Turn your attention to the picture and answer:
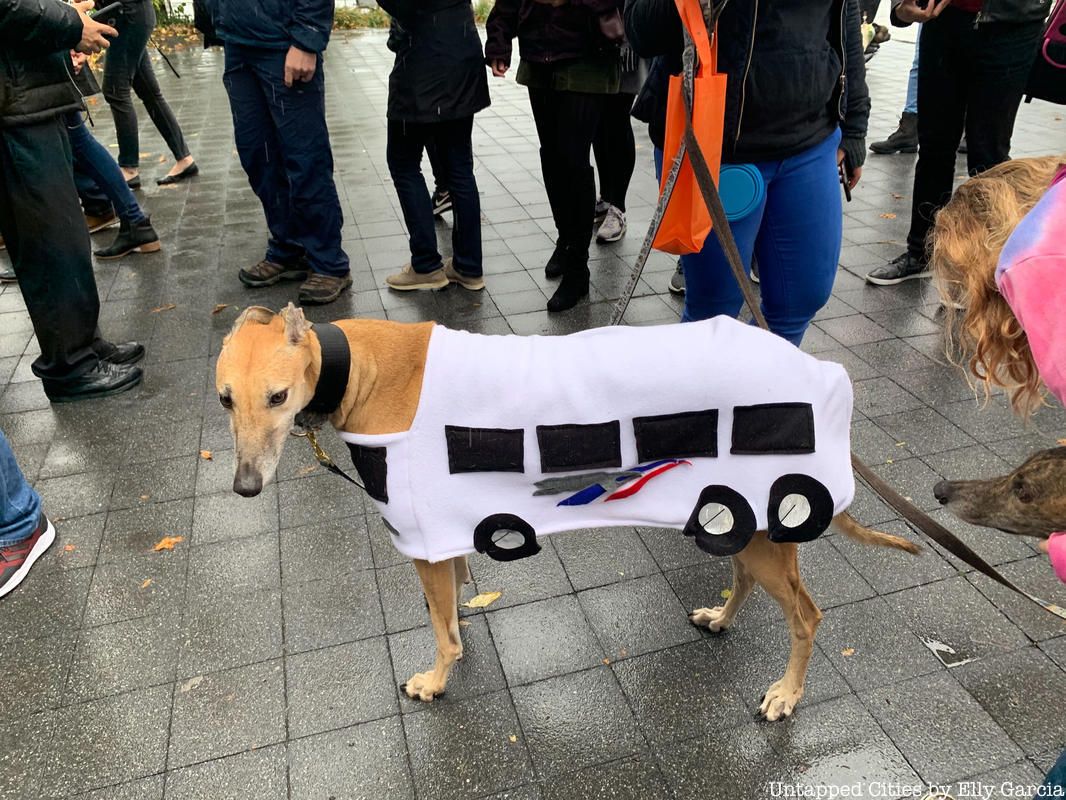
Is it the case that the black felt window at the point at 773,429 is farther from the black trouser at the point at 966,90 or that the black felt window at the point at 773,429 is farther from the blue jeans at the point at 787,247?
the black trouser at the point at 966,90

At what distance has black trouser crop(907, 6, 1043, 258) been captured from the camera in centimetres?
448

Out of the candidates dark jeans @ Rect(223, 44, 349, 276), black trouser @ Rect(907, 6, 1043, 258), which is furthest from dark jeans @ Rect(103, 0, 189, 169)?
black trouser @ Rect(907, 6, 1043, 258)

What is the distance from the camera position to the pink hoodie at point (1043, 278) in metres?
1.30

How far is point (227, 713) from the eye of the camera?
250 centimetres

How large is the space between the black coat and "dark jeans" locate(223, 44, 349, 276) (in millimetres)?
604

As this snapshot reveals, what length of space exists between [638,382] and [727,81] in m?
1.26

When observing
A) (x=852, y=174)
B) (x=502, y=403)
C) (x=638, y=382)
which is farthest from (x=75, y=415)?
(x=852, y=174)

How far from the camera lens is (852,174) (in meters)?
3.27

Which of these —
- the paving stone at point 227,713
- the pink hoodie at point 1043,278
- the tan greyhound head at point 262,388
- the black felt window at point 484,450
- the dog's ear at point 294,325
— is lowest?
the paving stone at point 227,713

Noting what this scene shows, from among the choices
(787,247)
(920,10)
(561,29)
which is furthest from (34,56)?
(920,10)

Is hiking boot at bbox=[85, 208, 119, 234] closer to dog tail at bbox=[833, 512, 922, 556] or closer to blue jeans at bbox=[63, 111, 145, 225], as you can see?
blue jeans at bbox=[63, 111, 145, 225]

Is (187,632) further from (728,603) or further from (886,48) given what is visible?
(886,48)

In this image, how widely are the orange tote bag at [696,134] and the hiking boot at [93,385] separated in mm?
3273

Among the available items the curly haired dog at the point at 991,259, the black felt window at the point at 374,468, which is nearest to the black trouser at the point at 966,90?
the curly haired dog at the point at 991,259
